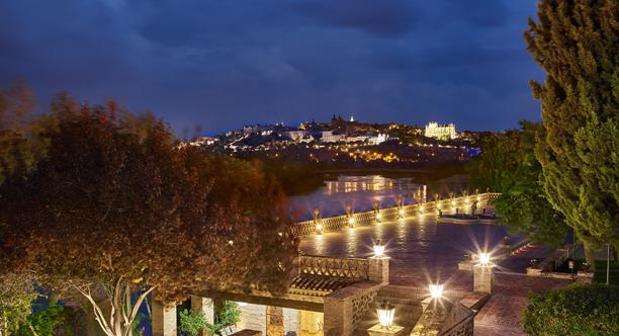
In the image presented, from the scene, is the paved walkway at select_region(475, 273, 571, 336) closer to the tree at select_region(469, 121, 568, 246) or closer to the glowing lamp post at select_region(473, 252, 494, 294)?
the glowing lamp post at select_region(473, 252, 494, 294)

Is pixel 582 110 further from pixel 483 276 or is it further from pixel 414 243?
pixel 414 243

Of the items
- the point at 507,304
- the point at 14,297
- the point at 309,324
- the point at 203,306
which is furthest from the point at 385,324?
the point at 14,297

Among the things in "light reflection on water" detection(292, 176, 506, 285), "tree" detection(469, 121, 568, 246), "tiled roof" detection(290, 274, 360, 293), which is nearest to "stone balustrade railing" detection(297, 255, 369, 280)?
"tiled roof" detection(290, 274, 360, 293)

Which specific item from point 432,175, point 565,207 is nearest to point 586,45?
point 565,207

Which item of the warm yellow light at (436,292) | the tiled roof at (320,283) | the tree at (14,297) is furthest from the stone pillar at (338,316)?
the tree at (14,297)

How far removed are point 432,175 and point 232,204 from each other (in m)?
92.9

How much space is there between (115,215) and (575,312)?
6357 millimetres

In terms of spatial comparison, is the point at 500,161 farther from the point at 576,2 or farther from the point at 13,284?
the point at 13,284

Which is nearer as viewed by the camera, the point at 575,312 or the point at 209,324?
the point at 575,312

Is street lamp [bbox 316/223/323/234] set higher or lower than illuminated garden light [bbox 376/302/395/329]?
higher

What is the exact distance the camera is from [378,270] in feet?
47.5

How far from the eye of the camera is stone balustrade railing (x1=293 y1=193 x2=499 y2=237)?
24266 mm

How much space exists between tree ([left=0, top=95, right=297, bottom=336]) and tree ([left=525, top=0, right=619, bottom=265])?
552 centimetres

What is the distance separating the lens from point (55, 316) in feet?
43.7
